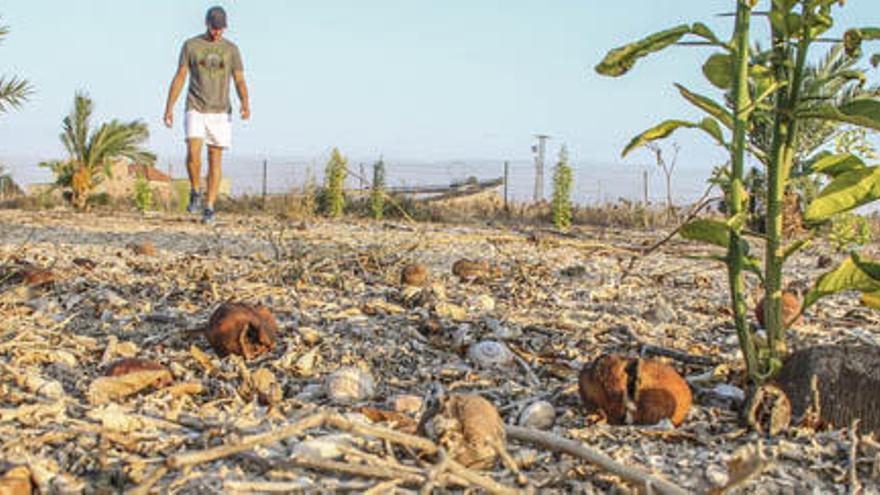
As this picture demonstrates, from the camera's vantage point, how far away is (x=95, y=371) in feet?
8.14

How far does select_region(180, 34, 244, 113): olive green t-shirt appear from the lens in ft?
25.2

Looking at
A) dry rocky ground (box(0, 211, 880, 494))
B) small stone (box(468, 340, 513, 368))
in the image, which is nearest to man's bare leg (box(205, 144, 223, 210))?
dry rocky ground (box(0, 211, 880, 494))

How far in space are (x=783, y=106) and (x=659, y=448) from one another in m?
0.90

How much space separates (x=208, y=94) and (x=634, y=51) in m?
6.01

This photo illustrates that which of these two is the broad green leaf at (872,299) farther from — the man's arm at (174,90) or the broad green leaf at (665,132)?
the man's arm at (174,90)

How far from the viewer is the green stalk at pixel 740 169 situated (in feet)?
6.89

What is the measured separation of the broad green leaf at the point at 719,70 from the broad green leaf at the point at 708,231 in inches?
21.2

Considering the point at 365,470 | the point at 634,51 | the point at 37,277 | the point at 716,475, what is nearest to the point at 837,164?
the point at 634,51

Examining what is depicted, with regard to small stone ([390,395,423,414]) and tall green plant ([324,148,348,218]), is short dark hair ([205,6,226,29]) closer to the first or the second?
tall green plant ([324,148,348,218])

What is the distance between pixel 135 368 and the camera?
228 cm

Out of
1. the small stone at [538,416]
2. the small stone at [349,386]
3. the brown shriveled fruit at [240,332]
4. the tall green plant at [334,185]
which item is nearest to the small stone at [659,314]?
the small stone at [538,416]

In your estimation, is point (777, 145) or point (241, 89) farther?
point (241, 89)

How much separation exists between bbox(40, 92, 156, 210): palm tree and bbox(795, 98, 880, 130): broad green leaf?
11216 millimetres

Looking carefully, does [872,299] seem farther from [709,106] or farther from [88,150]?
[88,150]
